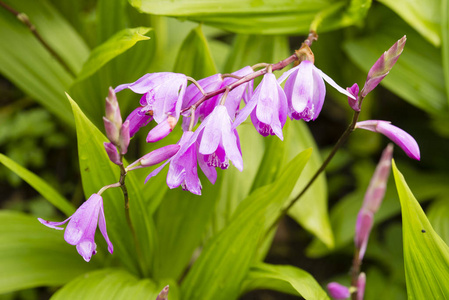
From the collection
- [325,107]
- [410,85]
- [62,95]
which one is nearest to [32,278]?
[62,95]

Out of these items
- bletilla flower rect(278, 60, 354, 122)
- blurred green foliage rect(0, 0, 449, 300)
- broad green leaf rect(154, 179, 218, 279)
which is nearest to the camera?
bletilla flower rect(278, 60, 354, 122)

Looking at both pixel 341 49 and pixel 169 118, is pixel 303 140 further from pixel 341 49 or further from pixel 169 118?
pixel 169 118

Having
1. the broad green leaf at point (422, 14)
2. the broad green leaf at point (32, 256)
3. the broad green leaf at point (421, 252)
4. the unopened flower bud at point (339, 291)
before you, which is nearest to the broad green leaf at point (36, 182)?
the broad green leaf at point (32, 256)

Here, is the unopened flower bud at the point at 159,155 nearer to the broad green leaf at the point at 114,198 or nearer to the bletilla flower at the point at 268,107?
the bletilla flower at the point at 268,107

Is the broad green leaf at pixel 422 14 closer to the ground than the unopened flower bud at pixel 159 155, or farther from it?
closer to the ground

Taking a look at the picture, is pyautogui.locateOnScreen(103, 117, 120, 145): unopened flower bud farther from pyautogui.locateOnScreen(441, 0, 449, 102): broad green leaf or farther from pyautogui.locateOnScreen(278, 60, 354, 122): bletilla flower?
pyautogui.locateOnScreen(441, 0, 449, 102): broad green leaf

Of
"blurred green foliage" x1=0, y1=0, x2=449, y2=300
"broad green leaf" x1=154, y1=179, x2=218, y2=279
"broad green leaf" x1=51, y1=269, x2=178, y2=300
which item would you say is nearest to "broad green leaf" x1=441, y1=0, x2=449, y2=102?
"blurred green foliage" x1=0, y1=0, x2=449, y2=300

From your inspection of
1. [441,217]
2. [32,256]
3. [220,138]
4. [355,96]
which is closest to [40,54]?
[32,256]

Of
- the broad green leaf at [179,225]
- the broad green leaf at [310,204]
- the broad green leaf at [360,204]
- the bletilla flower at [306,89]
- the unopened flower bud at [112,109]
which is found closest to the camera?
the unopened flower bud at [112,109]
